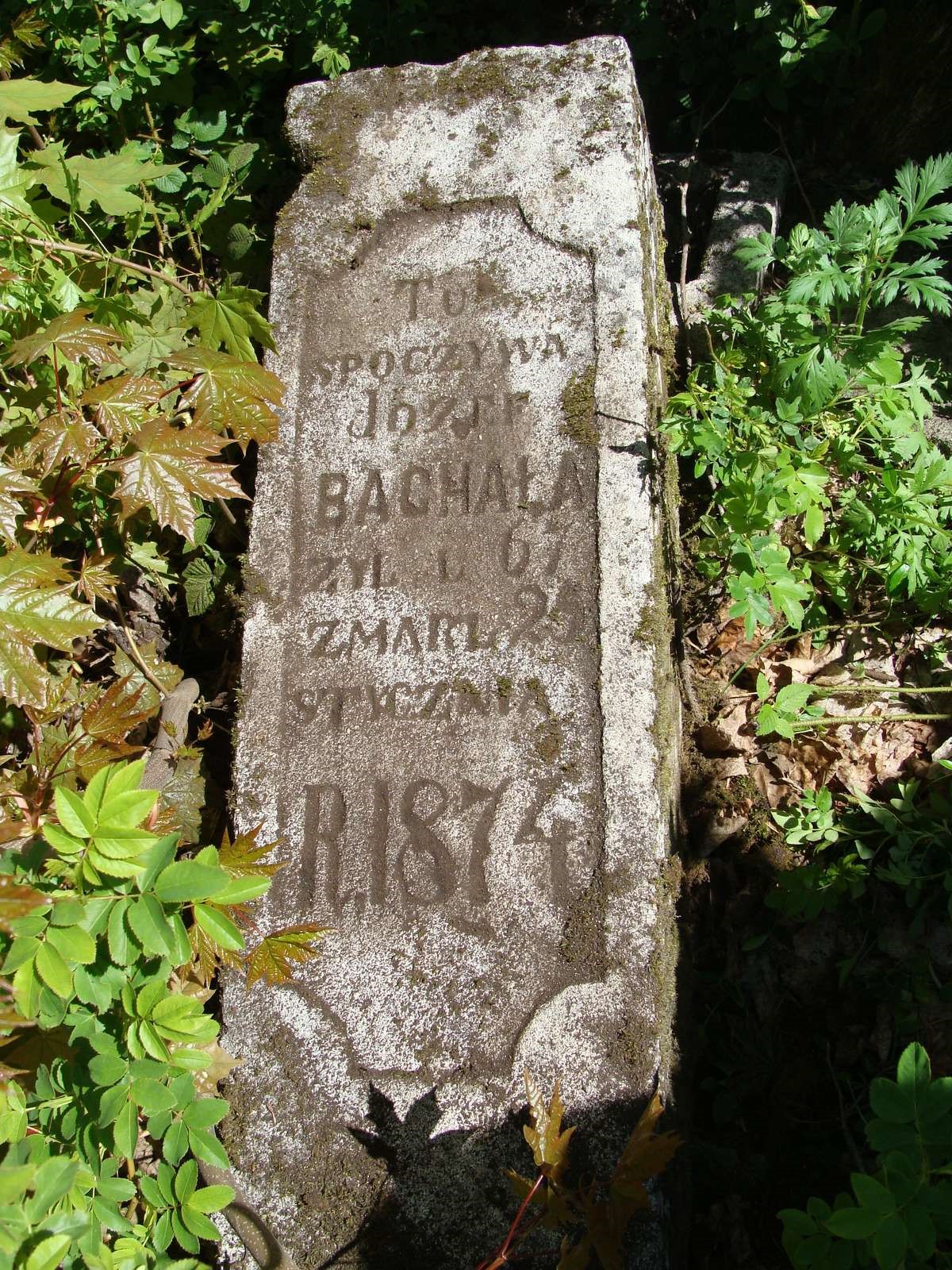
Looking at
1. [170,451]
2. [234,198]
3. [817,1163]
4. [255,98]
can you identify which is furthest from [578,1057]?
[255,98]

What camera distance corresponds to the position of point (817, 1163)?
7.06 ft

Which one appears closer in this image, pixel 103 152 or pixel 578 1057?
pixel 578 1057

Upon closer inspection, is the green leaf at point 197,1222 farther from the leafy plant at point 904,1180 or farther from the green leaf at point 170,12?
the green leaf at point 170,12

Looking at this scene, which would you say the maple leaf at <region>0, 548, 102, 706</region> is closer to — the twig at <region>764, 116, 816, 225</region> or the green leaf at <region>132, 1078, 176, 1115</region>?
the green leaf at <region>132, 1078, 176, 1115</region>

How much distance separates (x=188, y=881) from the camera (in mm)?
1421

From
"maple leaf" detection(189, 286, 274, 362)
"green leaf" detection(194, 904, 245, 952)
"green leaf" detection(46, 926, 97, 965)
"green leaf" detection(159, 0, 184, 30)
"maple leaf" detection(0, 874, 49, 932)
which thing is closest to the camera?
"maple leaf" detection(0, 874, 49, 932)

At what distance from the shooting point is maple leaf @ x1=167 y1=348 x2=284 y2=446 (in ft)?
7.52

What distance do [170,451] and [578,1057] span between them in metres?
1.49

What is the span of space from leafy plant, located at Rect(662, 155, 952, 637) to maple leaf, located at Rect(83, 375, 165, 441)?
119cm

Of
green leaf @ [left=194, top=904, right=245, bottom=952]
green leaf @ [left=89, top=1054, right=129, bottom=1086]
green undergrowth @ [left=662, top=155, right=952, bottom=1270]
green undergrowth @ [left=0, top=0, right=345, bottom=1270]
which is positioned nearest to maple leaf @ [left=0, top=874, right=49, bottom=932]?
green undergrowth @ [left=0, top=0, right=345, bottom=1270]

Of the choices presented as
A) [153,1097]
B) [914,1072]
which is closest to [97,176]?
[153,1097]

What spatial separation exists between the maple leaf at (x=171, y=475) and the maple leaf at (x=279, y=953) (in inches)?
32.6

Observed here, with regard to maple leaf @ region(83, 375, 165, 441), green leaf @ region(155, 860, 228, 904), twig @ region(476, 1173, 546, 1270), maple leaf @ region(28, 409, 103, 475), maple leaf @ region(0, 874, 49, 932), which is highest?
maple leaf @ region(83, 375, 165, 441)

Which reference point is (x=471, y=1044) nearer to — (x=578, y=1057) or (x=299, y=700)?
(x=578, y=1057)
